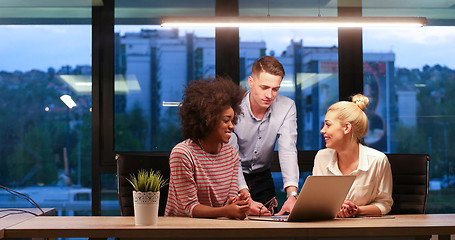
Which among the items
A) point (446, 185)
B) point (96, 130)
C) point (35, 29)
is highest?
point (35, 29)

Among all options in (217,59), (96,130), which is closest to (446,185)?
(217,59)

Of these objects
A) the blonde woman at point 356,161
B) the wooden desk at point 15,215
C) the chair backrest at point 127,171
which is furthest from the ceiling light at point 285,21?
the wooden desk at point 15,215

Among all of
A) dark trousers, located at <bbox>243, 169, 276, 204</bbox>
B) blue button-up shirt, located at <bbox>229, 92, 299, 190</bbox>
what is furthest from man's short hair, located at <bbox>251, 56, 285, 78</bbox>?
dark trousers, located at <bbox>243, 169, 276, 204</bbox>

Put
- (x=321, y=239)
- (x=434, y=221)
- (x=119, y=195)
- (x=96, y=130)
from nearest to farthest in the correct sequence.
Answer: (x=321, y=239) < (x=434, y=221) < (x=119, y=195) < (x=96, y=130)

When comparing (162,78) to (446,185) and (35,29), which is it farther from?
(446,185)

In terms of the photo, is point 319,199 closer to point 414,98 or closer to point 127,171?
point 127,171

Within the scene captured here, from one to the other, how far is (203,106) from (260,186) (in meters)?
1.06

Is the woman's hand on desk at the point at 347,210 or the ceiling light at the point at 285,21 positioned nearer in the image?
the woman's hand on desk at the point at 347,210

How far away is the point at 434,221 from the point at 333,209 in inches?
15.8

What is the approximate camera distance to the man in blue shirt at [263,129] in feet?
10.9

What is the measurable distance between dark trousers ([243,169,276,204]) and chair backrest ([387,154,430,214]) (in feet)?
2.48

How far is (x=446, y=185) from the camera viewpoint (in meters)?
4.61

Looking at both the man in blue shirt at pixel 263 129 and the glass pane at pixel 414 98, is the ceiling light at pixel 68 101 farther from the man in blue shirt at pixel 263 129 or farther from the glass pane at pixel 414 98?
the glass pane at pixel 414 98

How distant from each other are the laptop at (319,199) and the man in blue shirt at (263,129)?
1078 millimetres
